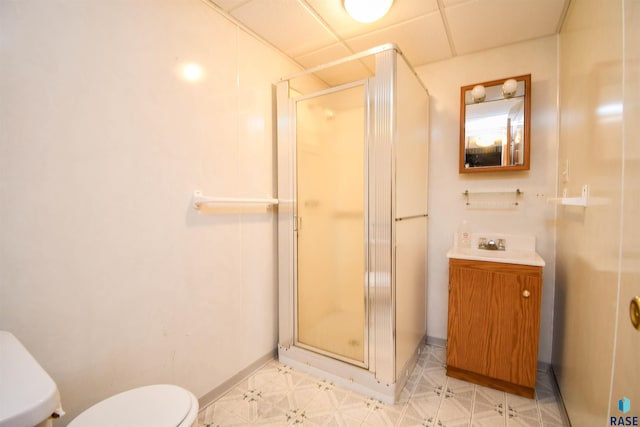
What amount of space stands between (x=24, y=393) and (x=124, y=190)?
0.84m

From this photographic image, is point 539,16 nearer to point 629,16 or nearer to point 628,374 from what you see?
point 629,16

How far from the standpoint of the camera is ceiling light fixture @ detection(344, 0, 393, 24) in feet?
4.99

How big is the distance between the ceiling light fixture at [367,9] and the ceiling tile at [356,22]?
8 cm

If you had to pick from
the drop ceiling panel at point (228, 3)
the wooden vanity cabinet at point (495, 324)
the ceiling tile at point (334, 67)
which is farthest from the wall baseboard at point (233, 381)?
the drop ceiling panel at point (228, 3)

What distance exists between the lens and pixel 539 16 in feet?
5.62

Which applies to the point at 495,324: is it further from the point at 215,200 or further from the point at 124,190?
the point at 124,190

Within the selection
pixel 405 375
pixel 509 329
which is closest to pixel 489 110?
pixel 509 329

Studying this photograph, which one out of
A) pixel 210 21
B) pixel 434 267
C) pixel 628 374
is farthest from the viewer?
pixel 434 267

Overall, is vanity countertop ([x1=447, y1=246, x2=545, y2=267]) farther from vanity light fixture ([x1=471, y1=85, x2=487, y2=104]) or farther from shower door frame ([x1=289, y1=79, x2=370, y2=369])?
vanity light fixture ([x1=471, y1=85, x2=487, y2=104])

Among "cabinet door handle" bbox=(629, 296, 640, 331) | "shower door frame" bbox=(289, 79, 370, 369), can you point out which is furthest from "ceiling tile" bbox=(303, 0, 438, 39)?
"cabinet door handle" bbox=(629, 296, 640, 331)

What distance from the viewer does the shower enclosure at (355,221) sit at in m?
1.65

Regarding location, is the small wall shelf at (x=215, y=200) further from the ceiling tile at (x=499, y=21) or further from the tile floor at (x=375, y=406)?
the ceiling tile at (x=499, y=21)

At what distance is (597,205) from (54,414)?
1891 mm

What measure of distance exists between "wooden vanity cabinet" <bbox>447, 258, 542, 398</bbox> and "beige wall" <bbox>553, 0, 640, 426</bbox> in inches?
6.8
